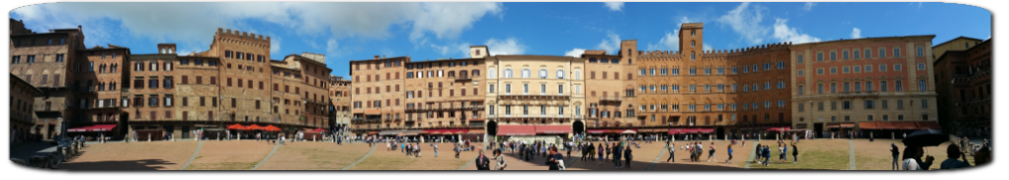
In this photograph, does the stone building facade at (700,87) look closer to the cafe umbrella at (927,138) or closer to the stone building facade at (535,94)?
the stone building facade at (535,94)

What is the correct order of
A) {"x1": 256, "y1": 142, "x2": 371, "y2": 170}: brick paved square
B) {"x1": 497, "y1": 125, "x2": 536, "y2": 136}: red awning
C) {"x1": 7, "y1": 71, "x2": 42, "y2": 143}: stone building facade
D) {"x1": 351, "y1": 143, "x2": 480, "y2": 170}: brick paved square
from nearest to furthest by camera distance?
{"x1": 351, "y1": 143, "x2": 480, "y2": 170}: brick paved square
{"x1": 256, "y1": 142, "x2": 371, "y2": 170}: brick paved square
{"x1": 7, "y1": 71, "x2": 42, "y2": 143}: stone building facade
{"x1": 497, "y1": 125, "x2": 536, "y2": 136}: red awning

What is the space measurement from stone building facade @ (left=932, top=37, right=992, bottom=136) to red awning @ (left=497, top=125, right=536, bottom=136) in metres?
43.8

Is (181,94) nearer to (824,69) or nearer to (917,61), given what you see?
(824,69)

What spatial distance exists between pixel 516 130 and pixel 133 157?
45436 mm

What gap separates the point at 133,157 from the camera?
40969 mm

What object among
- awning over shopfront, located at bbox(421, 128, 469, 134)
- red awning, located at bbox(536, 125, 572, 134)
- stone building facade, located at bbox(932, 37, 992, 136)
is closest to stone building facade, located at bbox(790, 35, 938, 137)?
stone building facade, located at bbox(932, 37, 992, 136)

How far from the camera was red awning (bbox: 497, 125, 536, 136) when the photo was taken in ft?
257

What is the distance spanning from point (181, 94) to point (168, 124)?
11.6ft

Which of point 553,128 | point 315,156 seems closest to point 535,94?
point 553,128

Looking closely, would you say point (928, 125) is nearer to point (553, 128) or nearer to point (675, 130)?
point (675, 130)

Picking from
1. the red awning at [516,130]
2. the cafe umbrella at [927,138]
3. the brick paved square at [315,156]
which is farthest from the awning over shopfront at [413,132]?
the cafe umbrella at [927,138]

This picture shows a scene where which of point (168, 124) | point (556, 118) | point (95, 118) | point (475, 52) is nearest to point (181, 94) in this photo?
point (168, 124)

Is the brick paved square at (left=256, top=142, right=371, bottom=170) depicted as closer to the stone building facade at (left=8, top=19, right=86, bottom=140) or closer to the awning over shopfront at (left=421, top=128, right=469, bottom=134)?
the awning over shopfront at (left=421, top=128, right=469, bottom=134)

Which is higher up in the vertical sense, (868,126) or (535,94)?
(535,94)
